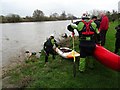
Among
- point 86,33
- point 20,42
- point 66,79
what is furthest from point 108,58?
point 20,42

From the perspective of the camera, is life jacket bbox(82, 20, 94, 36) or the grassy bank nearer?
the grassy bank

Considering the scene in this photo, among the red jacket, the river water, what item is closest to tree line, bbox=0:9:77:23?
the river water

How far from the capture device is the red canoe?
7.65 metres

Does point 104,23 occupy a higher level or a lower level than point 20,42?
higher

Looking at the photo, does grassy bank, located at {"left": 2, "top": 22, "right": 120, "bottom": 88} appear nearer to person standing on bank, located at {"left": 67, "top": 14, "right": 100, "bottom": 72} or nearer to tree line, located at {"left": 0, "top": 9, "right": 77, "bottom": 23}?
person standing on bank, located at {"left": 67, "top": 14, "right": 100, "bottom": 72}

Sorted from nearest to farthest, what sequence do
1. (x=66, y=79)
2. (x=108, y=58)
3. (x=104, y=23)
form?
(x=108, y=58) < (x=66, y=79) < (x=104, y=23)

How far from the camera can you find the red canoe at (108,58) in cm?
765

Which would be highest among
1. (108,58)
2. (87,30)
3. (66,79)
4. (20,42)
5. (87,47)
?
(87,30)

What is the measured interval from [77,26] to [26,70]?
402 cm

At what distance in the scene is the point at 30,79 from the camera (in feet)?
31.0

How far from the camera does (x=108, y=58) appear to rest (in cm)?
812

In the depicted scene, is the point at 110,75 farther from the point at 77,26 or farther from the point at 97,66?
the point at 77,26

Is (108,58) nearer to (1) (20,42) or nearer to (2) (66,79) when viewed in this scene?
(2) (66,79)

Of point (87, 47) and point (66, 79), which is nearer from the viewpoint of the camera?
point (87, 47)
